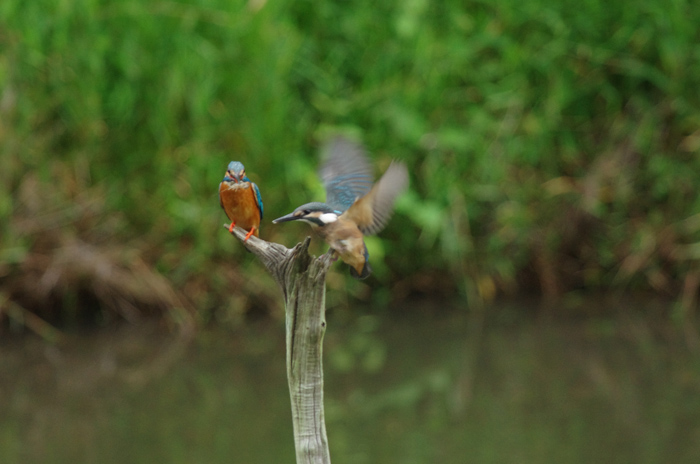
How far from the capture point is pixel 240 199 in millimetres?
1892

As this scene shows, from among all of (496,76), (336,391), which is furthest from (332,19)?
(336,391)

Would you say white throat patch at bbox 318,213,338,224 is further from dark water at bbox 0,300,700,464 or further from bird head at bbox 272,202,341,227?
dark water at bbox 0,300,700,464

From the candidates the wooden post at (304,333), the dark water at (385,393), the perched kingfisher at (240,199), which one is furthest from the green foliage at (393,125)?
the wooden post at (304,333)

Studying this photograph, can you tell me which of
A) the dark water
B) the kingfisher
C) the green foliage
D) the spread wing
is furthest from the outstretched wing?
the green foliage

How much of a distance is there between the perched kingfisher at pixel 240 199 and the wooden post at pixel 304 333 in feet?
0.37

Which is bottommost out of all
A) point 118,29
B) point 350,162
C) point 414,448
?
point 414,448

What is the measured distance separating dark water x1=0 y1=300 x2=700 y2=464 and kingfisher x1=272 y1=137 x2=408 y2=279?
4.35 feet

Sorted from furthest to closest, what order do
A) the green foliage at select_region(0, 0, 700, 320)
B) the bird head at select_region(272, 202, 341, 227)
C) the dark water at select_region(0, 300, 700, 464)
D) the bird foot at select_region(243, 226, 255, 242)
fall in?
1. the green foliage at select_region(0, 0, 700, 320)
2. the dark water at select_region(0, 300, 700, 464)
3. the bird foot at select_region(243, 226, 255, 242)
4. the bird head at select_region(272, 202, 341, 227)

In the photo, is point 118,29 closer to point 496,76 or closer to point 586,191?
point 496,76

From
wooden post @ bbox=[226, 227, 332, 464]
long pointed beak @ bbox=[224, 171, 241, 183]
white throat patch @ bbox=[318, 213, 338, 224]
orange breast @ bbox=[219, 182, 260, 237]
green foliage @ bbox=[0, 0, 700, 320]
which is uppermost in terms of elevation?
green foliage @ bbox=[0, 0, 700, 320]

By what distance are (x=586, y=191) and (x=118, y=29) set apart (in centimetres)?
248

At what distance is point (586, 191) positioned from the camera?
459cm

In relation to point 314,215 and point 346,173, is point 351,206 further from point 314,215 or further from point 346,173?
point 346,173

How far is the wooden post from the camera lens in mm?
1708
